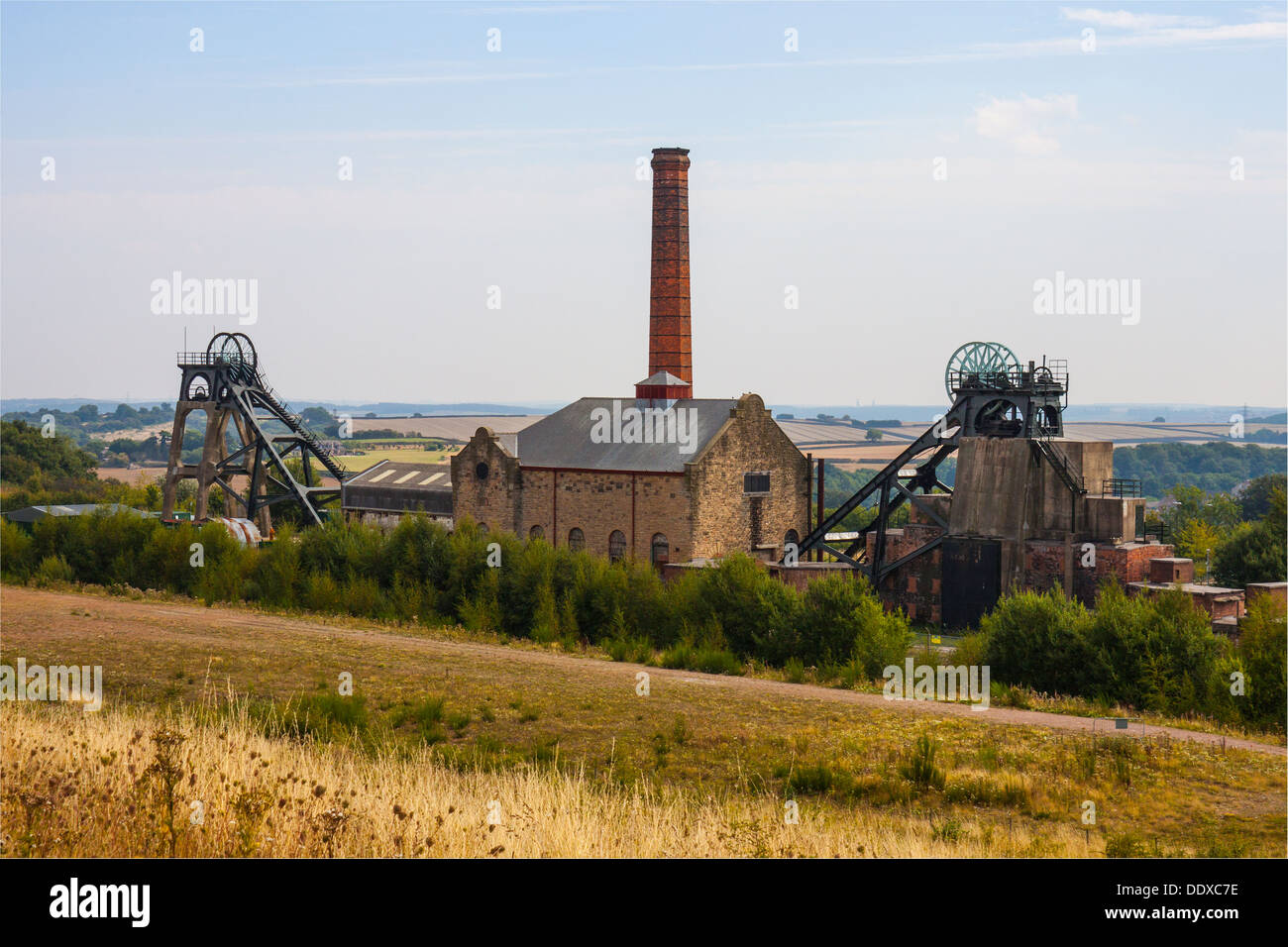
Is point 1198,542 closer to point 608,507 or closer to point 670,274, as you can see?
point 670,274

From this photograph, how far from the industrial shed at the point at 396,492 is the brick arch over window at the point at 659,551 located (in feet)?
36.8

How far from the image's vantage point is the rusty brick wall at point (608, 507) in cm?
4369

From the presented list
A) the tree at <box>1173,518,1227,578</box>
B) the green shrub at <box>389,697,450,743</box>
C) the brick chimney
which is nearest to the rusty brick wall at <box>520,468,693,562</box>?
the brick chimney

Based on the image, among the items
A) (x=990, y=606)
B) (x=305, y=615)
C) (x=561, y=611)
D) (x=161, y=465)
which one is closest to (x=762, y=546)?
(x=990, y=606)

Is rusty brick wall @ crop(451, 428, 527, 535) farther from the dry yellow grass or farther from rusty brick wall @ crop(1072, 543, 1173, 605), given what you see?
the dry yellow grass

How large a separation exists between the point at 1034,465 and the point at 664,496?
1265 cm

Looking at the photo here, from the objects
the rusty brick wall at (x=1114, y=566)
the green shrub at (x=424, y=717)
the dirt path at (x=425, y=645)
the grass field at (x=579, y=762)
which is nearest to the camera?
the grass field at (x=579, y=762)

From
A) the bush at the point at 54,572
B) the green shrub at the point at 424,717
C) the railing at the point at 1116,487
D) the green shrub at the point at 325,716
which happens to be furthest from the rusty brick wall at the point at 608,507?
the green shrub at the point at 325,716

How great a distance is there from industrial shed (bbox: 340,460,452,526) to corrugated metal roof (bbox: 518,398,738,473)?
5698 mm

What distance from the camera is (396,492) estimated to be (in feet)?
181

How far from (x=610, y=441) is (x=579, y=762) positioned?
30080 millimetres

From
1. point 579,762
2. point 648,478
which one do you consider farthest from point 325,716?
point 648,478

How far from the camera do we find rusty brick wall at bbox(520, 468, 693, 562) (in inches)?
1720

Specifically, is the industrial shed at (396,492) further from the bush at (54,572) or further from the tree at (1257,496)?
the tree at (1257,496)
